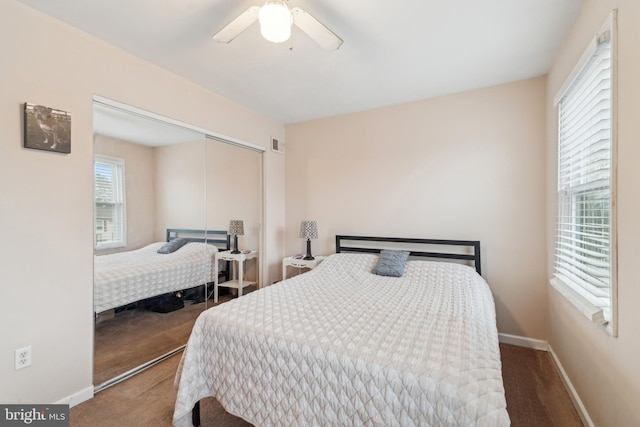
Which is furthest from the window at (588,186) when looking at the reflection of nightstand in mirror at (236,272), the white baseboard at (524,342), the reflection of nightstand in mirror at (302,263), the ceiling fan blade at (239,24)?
the reflection of nightstand in mirror at (236,272)

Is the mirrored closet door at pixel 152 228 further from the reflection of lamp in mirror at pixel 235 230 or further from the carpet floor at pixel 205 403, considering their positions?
the carpet floor at pixel 205 403

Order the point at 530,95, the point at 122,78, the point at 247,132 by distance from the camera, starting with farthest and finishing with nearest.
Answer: the point at 247,132, the point at 530,95, the point at 122,78

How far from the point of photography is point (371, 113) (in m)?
3.36

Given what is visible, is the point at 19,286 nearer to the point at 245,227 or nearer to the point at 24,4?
the point at 24,4

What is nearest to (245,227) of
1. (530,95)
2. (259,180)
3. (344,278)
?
(259,180)

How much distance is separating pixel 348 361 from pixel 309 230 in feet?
7.46

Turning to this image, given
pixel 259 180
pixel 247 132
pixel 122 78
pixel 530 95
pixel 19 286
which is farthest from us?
pixel 259 180

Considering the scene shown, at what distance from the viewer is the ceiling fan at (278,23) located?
1357 mm

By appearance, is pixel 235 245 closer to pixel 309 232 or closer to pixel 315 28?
pixel 309 232

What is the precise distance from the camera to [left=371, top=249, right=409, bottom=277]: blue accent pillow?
8.77 ft

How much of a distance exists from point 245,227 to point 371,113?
80.6 inches

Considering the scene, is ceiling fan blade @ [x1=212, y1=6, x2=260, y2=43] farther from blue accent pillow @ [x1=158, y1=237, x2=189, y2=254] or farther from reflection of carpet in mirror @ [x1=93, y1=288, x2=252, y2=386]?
reflection of carpet in mirror @ [x1=93, y1=288, x2=252, y2=386]

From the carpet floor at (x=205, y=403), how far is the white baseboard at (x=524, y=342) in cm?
26

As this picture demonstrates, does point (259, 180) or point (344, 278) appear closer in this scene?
point (344, 278)
